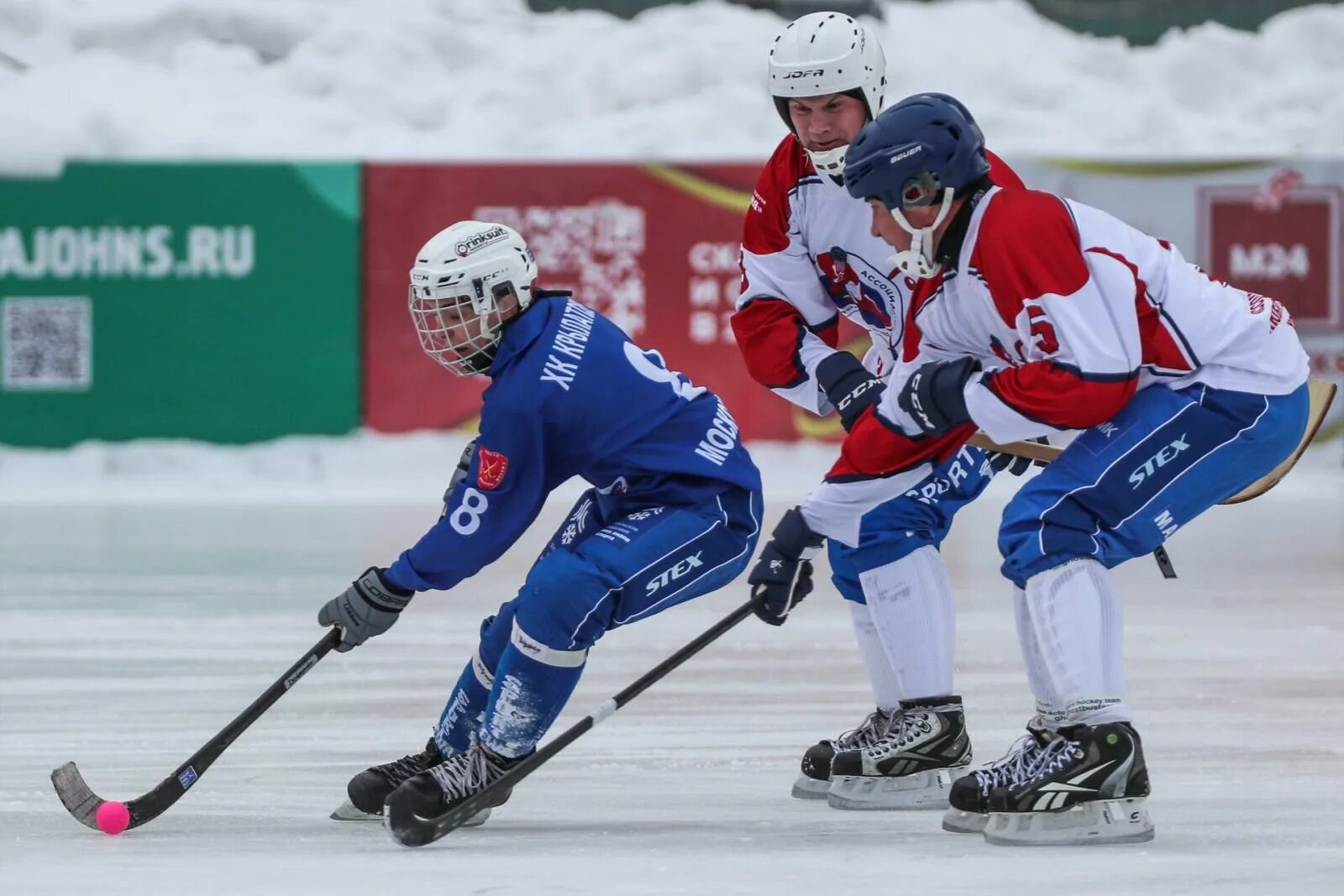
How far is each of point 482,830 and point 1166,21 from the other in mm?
13306

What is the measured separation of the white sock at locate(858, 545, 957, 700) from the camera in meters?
4.12

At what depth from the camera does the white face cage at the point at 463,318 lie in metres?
3.75

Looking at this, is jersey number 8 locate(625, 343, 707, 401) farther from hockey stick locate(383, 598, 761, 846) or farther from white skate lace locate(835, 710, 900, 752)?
white skate lace locate(835, 710, 900, 752)

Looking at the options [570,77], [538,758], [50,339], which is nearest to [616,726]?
[538,758]

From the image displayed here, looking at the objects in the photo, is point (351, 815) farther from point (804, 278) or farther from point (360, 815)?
point (804, 278)

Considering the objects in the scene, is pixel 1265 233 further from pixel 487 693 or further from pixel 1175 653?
pixel 487 693

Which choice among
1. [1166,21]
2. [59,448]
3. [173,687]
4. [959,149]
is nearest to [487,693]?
[959,149]

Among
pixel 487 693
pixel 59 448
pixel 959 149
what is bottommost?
pixel 59 448

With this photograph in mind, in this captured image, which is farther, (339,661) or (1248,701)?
(339,661)

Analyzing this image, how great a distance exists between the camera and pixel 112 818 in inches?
146

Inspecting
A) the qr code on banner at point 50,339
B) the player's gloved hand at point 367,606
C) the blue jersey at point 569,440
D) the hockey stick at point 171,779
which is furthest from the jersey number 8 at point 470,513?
the qr code on banner at point 50,339

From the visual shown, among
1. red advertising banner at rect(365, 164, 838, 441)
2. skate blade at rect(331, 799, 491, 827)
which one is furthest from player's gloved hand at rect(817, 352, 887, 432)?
red advertising banner at rect(365, 164, 838, 441)

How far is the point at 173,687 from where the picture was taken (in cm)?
530

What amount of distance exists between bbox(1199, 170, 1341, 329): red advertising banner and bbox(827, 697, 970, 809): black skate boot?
7.99 metres
